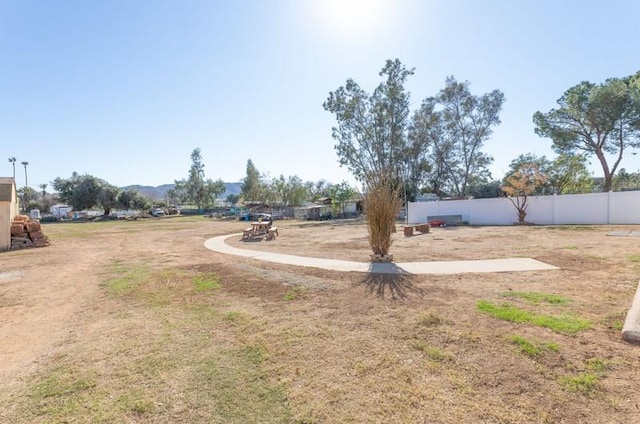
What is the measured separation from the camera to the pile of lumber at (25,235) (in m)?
15.9

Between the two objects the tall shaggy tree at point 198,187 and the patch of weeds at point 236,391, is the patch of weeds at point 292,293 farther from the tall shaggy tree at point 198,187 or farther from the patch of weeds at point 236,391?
the tall shaggy tree at point 198,187

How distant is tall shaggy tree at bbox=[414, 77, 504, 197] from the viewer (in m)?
39.8

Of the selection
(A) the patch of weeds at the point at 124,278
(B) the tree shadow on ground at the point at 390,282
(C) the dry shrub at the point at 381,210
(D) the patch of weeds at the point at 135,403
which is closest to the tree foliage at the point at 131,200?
(A) the patch of weeds at the point at 124,278

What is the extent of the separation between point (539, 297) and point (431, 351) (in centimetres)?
287

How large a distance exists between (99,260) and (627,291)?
13.7m

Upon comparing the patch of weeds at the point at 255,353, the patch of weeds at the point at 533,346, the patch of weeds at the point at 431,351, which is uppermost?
the patch of weeds at the point at 533,346

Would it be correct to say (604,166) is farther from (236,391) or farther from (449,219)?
(236,391)

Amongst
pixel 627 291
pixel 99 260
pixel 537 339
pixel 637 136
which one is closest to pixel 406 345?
pixel 537 339

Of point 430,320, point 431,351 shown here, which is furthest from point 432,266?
point 431,351

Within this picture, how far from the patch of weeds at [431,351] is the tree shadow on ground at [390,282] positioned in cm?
187

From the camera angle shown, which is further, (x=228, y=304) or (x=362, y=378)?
(x=228, y=304)

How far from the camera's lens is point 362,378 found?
3268 millimetres

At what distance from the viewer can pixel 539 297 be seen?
18.0 feet

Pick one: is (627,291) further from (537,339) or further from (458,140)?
(458,140)
